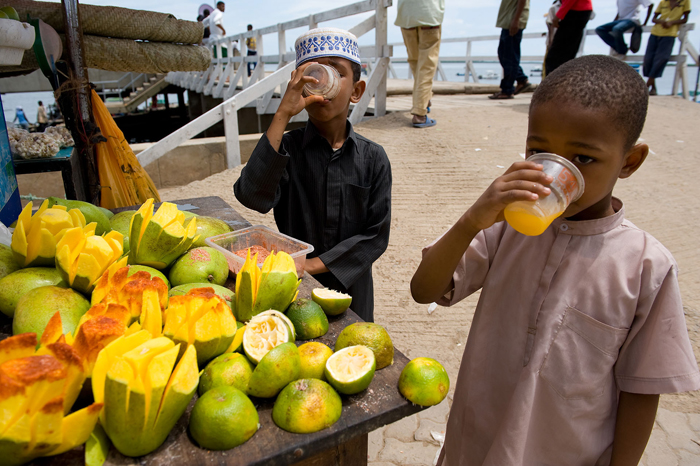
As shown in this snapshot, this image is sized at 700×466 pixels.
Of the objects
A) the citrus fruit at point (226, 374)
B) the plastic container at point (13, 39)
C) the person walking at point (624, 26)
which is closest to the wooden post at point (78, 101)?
the plastic container at point (13, 39)

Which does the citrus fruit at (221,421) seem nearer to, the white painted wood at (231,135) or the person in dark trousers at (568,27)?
the white painted wood at (231,135)

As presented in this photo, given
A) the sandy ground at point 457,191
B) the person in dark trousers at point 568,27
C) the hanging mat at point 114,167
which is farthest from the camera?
the person in dark trousers at point 568,27

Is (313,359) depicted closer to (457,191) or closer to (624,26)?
A: (457,191)

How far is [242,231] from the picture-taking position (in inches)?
71.7

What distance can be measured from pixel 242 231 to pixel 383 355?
90 centimetres

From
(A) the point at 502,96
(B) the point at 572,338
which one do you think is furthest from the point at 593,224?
(A) the point at 502,96

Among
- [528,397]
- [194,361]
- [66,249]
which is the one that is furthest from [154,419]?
[528,397]

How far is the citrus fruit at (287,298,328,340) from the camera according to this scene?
129 centimetres

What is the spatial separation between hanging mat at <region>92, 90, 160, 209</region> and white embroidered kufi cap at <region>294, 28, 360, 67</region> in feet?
7.07

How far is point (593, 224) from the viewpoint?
1255mm

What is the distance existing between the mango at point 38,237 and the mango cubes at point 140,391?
706mm

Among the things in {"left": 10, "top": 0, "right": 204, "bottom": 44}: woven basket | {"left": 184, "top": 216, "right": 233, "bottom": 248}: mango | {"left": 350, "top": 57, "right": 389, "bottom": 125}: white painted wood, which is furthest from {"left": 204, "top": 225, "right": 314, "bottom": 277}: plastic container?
{"left": 350, "top": 57, "right": 389, "bottom": 125}: white painted wood

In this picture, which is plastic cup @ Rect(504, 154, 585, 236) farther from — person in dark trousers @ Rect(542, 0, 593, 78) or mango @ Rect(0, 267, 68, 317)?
person in dark trousers @ Rect(542, 0, 593, 78)

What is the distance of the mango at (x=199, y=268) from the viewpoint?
1.45 metres
